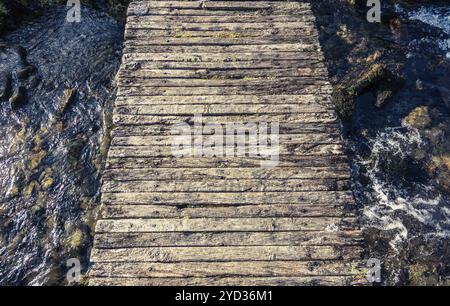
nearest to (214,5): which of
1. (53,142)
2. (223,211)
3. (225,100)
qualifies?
(225,100)

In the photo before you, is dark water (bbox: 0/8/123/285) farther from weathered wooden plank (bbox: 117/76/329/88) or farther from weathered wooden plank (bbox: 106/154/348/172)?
weathered wooden plank (bbox: 117/76/329/88)

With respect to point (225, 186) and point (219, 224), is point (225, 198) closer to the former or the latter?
point (225, 186)

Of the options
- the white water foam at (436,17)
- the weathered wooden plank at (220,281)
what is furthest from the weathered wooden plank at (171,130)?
the white water foam at (436,17)

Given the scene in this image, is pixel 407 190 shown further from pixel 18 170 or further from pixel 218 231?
pixel 18 170

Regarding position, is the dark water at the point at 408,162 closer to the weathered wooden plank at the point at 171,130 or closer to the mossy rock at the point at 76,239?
the weathered wooden plank at the point at 171,130

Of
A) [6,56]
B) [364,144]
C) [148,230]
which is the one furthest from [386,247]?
[6,56]

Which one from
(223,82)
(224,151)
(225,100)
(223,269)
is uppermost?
(223,82)

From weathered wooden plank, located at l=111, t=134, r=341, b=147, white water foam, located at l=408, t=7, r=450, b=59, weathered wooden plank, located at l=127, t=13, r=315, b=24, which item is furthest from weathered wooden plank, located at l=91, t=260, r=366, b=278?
white water foam, located at l=408, t=7, r=450, b=59
